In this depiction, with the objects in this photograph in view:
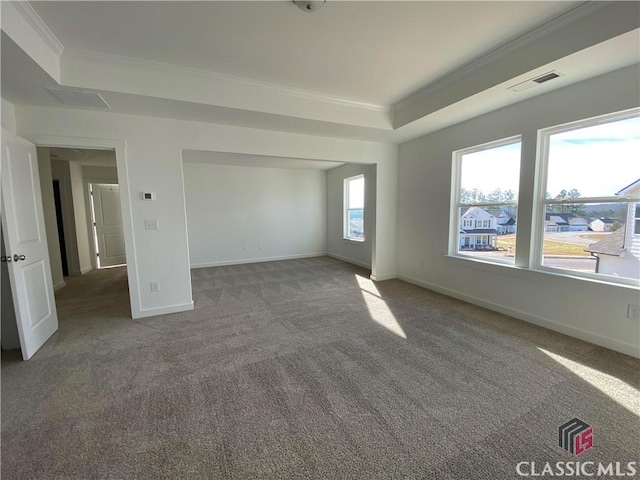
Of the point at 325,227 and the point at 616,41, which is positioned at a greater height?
the point at 616,41

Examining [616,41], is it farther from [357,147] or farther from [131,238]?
[131,238]

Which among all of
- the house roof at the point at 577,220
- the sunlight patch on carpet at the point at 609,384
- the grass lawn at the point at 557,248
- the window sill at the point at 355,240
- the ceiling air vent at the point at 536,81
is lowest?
the sunlight patch on carpet at the point at 609,384

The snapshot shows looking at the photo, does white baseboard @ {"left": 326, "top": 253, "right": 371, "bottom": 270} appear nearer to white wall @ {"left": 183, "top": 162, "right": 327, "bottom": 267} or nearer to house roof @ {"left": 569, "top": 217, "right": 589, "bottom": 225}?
white wall @ {"left": 183, "top": 162, "right": 327, "bottom": 267}

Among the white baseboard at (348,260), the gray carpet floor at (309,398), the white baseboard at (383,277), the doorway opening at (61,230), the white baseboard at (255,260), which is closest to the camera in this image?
the gray carpet floor at (309,398)

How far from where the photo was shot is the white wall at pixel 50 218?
471 centimetres

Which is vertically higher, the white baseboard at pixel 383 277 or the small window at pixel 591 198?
the small window at pixel 591 198

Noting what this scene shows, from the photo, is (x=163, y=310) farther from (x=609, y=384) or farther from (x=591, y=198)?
(x=591, y=198)

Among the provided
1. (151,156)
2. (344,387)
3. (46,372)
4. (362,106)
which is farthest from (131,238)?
(362,106)

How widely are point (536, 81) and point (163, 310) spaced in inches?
192

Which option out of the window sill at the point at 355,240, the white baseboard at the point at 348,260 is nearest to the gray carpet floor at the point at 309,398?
the white baseboard at the point at 348,260

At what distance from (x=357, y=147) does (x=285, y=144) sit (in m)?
1.28

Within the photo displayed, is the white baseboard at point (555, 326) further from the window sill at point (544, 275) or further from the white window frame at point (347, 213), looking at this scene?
the white window frame at point (347, 213)

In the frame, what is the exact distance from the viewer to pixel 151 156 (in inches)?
133

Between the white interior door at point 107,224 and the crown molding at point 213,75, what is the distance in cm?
514
